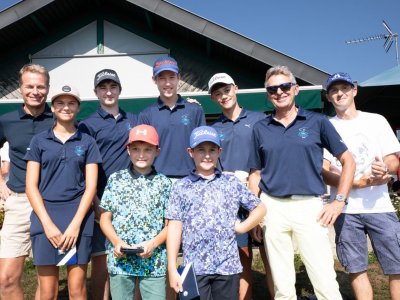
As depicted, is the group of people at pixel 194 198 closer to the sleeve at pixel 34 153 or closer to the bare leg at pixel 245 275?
the sleeve at pixel 34 153

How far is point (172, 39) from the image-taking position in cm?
776

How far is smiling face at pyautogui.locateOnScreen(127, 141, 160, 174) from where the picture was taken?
3031 mm

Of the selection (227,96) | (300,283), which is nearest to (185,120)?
(227,96)

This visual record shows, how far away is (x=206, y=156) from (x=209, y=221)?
0.50 m

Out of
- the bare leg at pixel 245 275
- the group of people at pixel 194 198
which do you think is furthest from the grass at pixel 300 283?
the group of people at pixel 194 198

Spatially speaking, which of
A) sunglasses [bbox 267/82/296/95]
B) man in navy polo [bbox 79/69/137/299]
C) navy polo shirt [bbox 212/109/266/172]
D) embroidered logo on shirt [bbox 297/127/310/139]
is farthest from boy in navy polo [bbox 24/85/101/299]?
embroidered logo on shirt [bbox 297/127/310/139]

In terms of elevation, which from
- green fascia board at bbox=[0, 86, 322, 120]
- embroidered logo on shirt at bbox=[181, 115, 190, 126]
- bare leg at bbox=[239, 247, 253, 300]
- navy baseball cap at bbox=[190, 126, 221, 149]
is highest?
green fascia board at bbox=[0, 86, 322, 120]

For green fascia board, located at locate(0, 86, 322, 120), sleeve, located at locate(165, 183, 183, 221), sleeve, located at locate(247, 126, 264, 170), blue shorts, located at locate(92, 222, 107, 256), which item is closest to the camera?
sleeve, located at locate(165, 183, 183, 221)

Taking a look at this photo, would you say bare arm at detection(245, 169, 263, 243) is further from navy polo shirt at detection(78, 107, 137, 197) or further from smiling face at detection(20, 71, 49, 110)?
smiling face at detection(20, 71, 49, 110)

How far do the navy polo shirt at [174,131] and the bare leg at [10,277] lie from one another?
1.52 meters

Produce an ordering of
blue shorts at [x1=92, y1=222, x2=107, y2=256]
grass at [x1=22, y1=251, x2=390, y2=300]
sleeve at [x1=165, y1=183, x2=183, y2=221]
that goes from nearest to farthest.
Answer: sleeve at [x1=165, y1=183, x2=183, y2=221] → blue shorts at [x1=92, y1=222, x2=107, y2=256] → grass at [x1=22, y1=251, x2=390, y2=300]

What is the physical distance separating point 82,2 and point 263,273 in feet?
20.5

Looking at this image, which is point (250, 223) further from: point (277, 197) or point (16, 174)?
point (16, 174)

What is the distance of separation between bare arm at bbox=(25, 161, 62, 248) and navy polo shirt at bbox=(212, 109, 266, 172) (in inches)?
64.6
